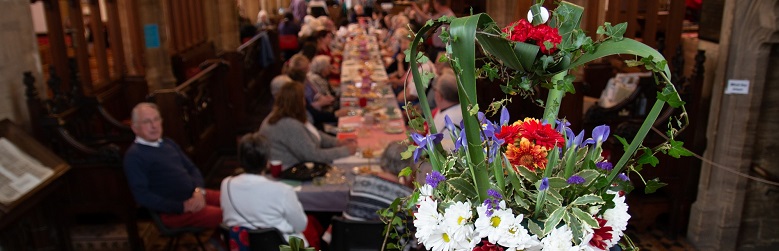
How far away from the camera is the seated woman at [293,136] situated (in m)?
4.78

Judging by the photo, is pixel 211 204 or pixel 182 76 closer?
pixel 211 204

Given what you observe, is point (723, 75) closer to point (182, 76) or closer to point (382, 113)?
point (382, 113)

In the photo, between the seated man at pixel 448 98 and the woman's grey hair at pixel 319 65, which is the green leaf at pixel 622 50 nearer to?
the seated man at pixel 448 98

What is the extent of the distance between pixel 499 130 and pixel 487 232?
0.28 metres

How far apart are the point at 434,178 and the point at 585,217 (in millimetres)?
340

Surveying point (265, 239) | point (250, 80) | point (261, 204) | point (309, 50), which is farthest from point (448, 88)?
point (250, 80)

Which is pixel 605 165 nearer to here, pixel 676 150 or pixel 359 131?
pixel 676 150

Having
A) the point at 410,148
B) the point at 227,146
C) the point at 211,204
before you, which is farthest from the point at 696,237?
the point at 227,146

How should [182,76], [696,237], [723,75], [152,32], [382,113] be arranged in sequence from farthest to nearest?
1. [182,76]
2. [152,32]
3. [382,113]
4. [696,237]
5. [723,75]

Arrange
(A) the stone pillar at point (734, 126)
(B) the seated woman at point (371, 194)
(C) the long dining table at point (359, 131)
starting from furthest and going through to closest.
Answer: (A) the stone pillar at point (734, 126), (C) the long dining table at point (359, 131), (B) the seated woman at point (371, 194)

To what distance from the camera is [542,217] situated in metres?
1.46

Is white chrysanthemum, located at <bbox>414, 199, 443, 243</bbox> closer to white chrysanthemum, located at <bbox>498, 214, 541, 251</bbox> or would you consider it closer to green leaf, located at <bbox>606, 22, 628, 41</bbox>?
white chrysanthemum, located at <bbox>498, 214, 541, 251</bbox>

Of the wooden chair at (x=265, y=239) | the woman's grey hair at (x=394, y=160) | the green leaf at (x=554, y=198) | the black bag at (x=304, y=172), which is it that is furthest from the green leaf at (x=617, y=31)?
the black bag at (x=304, y=172)

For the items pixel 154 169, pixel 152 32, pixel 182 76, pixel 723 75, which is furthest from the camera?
pixel 182 76
